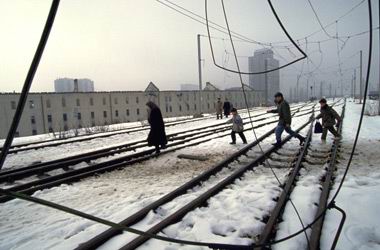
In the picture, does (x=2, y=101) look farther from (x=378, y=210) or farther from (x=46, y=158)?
(x=378, y=210)

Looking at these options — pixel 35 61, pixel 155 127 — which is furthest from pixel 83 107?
pixel 35 61

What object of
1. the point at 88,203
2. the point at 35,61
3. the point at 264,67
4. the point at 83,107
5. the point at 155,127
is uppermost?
the point at 264,67

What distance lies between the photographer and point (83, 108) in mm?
61125

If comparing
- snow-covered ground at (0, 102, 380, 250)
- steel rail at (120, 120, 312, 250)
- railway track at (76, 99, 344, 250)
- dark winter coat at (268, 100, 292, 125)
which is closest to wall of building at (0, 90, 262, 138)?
dark winter coat at (268, 100, 292, 125)

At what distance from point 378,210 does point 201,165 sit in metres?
4.39

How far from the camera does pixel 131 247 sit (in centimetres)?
343

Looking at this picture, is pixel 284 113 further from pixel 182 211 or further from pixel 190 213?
pixel 182 211

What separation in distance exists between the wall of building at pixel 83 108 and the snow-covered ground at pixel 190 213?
39597 millimetres

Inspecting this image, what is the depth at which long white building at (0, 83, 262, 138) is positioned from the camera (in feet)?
173

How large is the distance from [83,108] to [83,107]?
22 cm

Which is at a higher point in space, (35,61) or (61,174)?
(35,61)

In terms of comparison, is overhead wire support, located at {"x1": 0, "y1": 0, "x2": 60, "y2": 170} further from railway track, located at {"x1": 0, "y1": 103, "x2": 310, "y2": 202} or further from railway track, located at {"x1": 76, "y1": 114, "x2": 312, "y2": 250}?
railway track, located at {"x1": 0, "y1": 103, "x2": 310, "y2": 202}

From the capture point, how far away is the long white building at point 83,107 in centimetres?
5278

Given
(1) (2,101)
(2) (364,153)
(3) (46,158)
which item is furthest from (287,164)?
(1) (2,101)
